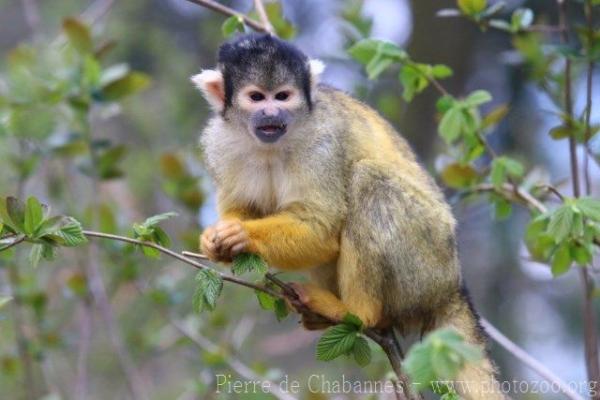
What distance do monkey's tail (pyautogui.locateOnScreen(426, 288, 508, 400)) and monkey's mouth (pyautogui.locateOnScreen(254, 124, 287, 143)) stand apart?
111cm

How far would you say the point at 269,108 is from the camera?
11.6 ft

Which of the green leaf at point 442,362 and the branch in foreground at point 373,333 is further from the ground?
the green leaf at point 442,362

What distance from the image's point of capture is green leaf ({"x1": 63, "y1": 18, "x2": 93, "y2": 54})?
4.53 meters

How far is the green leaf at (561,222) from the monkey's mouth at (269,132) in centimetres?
127

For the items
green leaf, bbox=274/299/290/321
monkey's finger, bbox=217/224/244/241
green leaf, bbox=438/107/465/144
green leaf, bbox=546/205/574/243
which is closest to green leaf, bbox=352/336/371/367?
green leaf, bbox=274/299/290/321

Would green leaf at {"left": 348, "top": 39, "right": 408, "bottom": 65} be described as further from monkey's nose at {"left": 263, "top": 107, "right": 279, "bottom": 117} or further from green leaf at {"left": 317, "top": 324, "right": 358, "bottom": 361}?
green leaf at {"left": 317, "top": 324, "right": 358, "bottom": 361}

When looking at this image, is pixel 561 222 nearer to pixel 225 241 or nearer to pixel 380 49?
pixel 380 49

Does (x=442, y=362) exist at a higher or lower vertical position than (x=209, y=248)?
higher

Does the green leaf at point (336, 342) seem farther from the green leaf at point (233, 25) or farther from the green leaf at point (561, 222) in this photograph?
the green leaf at point (233, 25)

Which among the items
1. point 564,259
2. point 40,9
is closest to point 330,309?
point 564,259

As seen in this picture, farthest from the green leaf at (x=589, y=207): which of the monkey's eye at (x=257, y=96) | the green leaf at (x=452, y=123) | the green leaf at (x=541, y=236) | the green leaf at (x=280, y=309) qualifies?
the monkey's eye at (x=257, y=96)

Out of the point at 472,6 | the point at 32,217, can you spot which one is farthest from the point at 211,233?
the point at 472,6

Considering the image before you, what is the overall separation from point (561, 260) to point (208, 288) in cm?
153

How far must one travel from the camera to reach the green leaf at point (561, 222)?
2805mm
